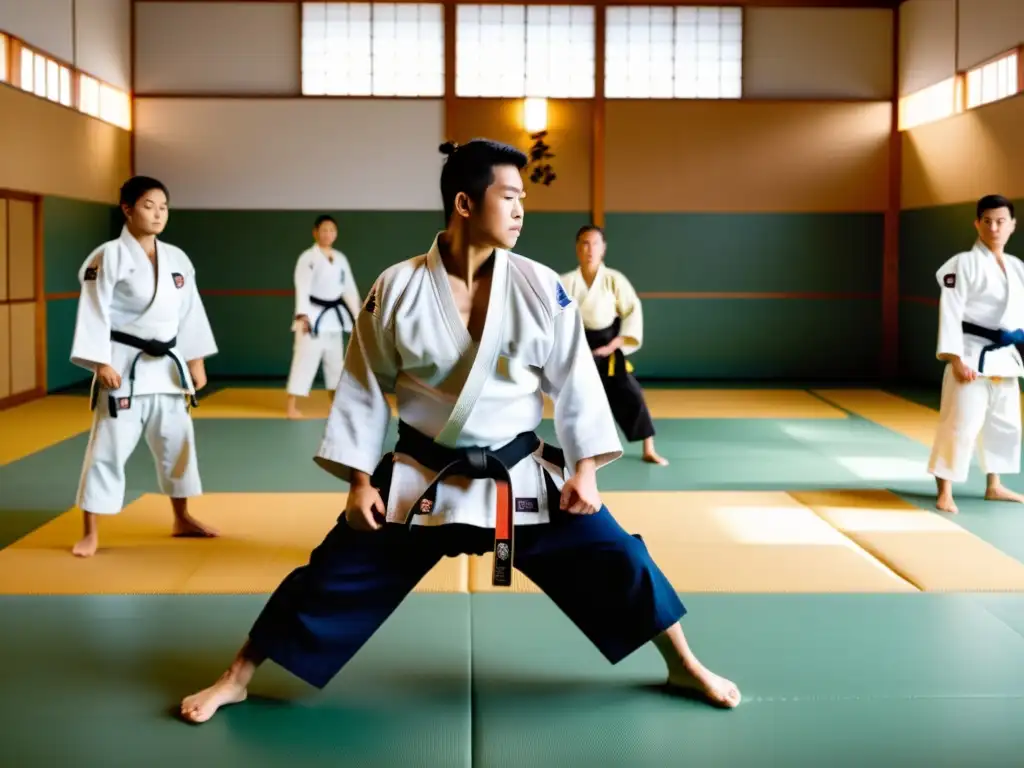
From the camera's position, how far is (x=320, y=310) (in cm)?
823

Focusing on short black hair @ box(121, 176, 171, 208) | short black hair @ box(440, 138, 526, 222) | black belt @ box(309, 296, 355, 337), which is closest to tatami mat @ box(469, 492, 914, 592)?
short black hair @ box(440, 138, 526, 222)

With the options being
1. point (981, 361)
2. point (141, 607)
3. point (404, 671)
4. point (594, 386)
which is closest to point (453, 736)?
point (404, 671)

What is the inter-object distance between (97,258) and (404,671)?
2.00 m

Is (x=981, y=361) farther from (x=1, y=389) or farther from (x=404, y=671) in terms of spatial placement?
(x=1, y=389)

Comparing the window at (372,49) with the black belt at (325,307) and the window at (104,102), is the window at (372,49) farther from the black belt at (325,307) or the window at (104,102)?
the black belt at (325,307)

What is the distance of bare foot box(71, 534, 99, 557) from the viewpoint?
4082 mm

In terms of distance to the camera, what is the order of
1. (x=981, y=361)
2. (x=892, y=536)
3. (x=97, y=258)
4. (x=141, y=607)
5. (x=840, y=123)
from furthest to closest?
1. (x=840, y=123)
2. (x=981, y=361)
3. (x=892, y=536)
4. (x=97, y=258)
5. (x=141, y=607)

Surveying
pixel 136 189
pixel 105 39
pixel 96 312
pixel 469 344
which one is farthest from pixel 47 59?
pixel 469 344

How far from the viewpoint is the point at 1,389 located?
834cm

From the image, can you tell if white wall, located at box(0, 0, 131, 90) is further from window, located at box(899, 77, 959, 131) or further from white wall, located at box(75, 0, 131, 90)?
window, located at box(899, 77, 959, 131)

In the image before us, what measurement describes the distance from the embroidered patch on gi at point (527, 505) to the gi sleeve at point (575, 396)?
0.12 metres

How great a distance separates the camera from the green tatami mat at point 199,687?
7.93 ft

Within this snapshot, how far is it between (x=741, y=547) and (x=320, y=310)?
4.67 m

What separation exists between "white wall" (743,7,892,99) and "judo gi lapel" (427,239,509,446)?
898 cm
